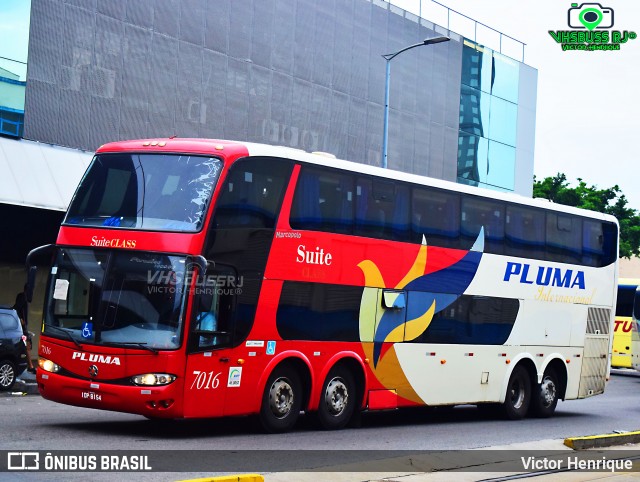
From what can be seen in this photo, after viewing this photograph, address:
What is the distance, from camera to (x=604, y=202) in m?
72.5

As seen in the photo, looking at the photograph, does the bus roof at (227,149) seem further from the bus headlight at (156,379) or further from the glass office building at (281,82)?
the glass office building at (281,82)

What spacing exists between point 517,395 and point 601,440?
559 centimetres

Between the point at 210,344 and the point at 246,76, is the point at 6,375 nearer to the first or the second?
the point at 210,344

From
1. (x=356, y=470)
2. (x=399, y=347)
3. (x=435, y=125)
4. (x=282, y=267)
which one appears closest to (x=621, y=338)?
(x=435, y=125)

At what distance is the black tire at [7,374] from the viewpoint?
21.4m

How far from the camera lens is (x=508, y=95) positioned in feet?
157

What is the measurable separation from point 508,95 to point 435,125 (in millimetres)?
6590

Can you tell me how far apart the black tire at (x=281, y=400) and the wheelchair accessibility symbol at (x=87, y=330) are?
278 cm

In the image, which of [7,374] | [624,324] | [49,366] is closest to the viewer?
[49,366]

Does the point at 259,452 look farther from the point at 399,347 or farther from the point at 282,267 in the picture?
the point at 399,347

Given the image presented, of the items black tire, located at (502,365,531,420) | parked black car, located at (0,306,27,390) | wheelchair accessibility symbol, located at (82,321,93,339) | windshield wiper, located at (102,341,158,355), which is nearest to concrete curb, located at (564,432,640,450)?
black tire, located at (502,365,531,420)

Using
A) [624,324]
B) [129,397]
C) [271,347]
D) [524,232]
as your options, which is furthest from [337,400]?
[624,324]

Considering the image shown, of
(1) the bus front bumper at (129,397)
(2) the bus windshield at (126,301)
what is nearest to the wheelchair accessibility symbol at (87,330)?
(2) the bus windshield at (126,301)

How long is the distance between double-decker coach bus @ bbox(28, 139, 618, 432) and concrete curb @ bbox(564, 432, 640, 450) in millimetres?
3489
